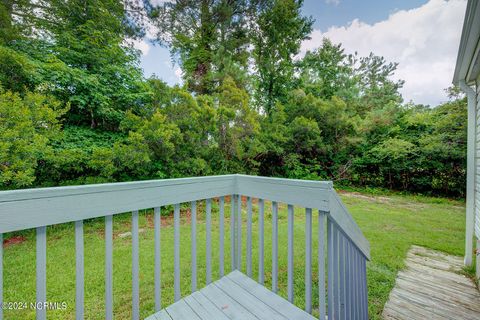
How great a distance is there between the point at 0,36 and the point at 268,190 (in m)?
6.75

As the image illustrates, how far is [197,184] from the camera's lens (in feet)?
4.37

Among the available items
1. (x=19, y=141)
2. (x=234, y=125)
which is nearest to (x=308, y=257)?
(x=19, y=141)

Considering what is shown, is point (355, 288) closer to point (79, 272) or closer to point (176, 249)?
point (176, 249)

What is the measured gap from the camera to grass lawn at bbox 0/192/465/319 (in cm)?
209

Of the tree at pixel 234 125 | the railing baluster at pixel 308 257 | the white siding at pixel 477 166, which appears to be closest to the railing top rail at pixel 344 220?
the railing baluster at pixel 308 257

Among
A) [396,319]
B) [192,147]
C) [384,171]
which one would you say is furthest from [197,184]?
[384,171]

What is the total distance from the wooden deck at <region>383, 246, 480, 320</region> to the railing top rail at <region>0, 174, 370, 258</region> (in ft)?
3.24

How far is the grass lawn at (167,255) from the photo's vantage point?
2.09 m

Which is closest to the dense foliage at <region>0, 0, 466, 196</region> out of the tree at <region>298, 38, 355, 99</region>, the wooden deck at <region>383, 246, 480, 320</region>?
the tree at <region>298, 38, 355, 99</region>

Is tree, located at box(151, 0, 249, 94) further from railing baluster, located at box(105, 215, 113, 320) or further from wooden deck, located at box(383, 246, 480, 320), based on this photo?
railing baluster, located at box(105, 215, 113, 320)

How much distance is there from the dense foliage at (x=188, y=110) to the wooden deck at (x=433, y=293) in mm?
4090

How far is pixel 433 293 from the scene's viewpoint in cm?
218

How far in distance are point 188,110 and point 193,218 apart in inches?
168

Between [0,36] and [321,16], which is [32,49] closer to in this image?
[0,36]
